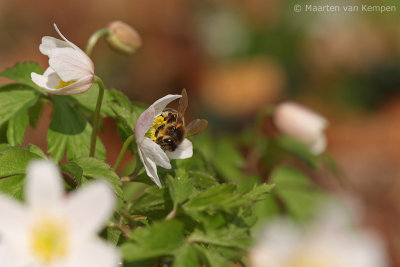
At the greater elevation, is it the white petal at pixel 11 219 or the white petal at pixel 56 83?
the white petal at pixel 11 219

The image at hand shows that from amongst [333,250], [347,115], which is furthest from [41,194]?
[347,115]

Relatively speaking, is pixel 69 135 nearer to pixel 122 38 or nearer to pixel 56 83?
pixel 56 83

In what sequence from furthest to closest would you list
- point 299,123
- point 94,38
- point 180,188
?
point 299,123 → point 94,38 → point 180,188

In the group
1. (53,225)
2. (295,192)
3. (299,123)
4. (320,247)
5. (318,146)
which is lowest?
(295,192)

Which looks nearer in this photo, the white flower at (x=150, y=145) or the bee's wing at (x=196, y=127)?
the white flower at (x=150, y=145)

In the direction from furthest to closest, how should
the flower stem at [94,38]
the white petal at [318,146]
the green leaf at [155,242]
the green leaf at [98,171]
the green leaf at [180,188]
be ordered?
the white petal at [318,146] < the flower stem at [94,38] < the green leaf at [98,171] < the green leaf at [180,188] < the green leaf at [155,242]

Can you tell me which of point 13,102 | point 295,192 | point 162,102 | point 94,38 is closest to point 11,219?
point 162,102

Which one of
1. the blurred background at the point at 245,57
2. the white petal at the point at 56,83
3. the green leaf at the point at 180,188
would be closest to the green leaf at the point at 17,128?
the white petal at the point at 56,83

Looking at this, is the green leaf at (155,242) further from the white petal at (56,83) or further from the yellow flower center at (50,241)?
the white petal at (56,83)
